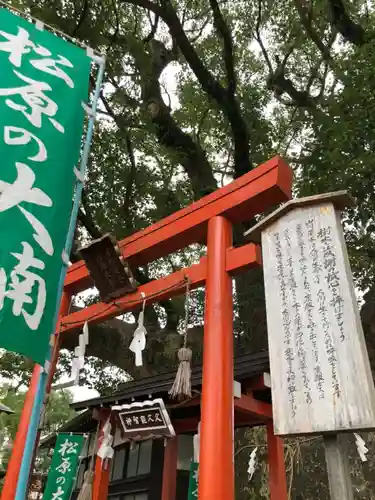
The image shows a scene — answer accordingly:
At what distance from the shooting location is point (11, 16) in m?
3.88

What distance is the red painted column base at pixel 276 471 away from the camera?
4.74 metres

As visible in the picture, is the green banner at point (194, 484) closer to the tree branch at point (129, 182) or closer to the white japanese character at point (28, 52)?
the white japanese character at point (28, 52)

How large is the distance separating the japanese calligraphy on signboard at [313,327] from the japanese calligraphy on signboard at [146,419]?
2749 mm

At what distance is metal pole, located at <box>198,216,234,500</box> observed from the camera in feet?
9.70

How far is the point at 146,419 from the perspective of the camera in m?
5.37

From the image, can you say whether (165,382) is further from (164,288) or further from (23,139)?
(23,139)

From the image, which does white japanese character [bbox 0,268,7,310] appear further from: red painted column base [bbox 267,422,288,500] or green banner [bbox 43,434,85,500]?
green banner [bbox 43,434,85,500]

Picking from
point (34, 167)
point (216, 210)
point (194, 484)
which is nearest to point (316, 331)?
point (216, 210)

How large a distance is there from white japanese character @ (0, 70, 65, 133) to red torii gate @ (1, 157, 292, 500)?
1544mm

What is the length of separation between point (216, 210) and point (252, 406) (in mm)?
2234

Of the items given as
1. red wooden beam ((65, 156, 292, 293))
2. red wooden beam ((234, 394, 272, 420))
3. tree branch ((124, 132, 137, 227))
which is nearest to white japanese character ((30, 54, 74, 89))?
red wooden beam ((65, 156, 292, 293))

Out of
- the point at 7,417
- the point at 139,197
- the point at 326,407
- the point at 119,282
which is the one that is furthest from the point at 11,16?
the point at 7,417

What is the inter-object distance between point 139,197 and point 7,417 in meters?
12.2

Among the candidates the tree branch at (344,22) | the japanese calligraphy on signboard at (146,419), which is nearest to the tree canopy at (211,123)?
the tree branch at (344,22)
